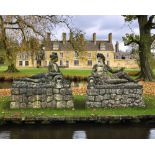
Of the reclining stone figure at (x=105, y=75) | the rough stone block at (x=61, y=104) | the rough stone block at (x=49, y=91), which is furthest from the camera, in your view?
the reclining stone figure at (x=105, y=75)

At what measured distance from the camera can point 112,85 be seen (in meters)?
18.0

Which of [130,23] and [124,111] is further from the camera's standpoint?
[130,23]

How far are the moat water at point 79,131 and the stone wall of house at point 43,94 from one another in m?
2.01

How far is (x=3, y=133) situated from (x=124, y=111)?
5.07 metres

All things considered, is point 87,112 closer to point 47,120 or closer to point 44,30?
point 47,120

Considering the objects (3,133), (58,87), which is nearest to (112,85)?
(58,87)

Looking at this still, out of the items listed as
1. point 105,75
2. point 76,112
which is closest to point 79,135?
point 76,112

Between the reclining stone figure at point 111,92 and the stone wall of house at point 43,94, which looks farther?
the reclining stone figure at point 111,92

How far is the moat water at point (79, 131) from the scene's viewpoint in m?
14.1

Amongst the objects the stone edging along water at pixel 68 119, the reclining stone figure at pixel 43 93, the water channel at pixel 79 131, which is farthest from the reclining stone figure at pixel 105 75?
the water channel at pixel 79 131

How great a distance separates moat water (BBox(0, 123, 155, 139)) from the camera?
46.2 feet

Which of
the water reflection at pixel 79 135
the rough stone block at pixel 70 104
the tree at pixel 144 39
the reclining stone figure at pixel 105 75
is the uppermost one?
the tree at pixel 144 39

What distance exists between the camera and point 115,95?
18078 mm

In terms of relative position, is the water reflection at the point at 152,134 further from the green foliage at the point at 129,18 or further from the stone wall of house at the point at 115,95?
the green foliage at the point at 129,18
